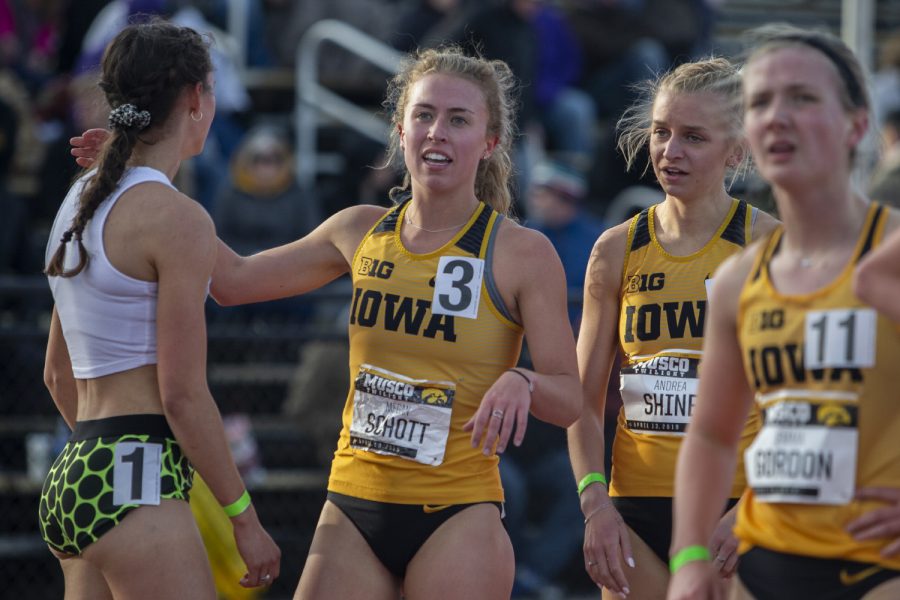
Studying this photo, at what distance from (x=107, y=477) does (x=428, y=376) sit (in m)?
0.99

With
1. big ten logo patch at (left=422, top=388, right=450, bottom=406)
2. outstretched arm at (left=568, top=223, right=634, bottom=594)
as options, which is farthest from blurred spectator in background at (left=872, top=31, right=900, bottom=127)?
big ten logo patch at (left=422, top=388, right=450, bottom=406)

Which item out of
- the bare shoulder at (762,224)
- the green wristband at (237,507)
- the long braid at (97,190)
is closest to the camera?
the long braid at (97,190)

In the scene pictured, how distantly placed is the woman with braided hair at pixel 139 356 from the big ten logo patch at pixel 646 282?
4.42ft

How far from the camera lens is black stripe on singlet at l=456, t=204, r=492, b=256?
13.5 ft

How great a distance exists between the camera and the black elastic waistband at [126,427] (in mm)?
3635

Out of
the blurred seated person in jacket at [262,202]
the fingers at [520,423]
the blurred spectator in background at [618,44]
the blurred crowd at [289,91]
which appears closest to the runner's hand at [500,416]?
the fingers at [520,423]

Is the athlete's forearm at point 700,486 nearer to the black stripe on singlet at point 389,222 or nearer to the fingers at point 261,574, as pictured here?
the fingers at point 261,574

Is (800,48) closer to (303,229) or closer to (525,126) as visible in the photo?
(303,229)

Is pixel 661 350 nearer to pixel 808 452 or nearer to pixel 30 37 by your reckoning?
pixel 808 452

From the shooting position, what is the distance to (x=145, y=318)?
12.0 feet

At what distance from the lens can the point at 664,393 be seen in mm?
4152

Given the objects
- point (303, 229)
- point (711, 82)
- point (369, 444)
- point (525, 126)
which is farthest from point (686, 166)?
point (525, 126)

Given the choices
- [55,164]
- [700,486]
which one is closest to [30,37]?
[55,164]

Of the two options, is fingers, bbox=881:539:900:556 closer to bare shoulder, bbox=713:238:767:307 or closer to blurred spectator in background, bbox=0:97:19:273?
bare shoulder, bbox=713:238:767:307
